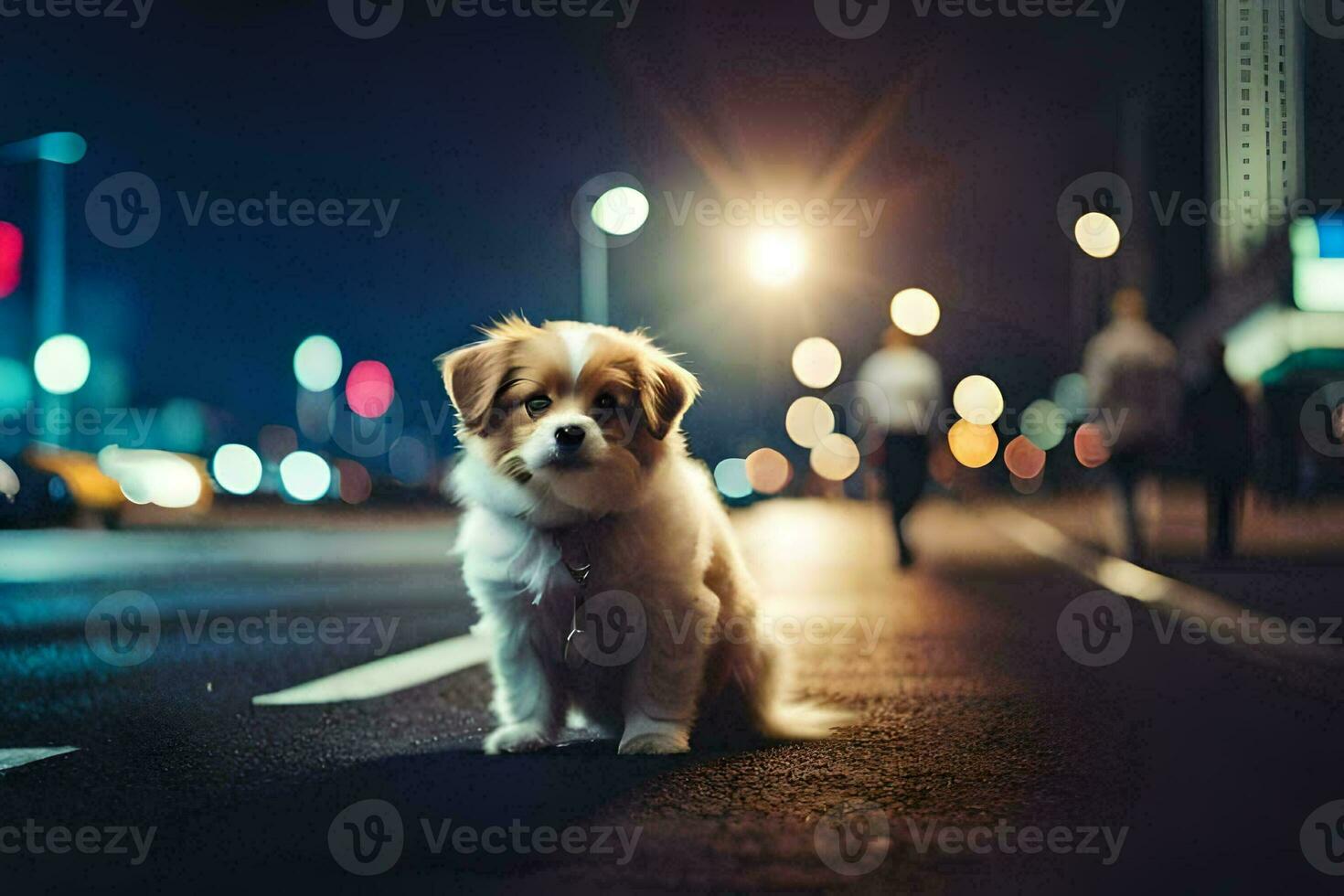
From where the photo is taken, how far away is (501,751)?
5.36m

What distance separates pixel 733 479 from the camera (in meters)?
53.0

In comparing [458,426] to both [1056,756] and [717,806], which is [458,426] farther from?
[1056,756]

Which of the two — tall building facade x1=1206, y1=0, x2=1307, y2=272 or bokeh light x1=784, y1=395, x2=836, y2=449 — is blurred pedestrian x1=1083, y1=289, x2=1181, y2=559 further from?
bokeh light x1=784, y1=395, x2=836, y2=449

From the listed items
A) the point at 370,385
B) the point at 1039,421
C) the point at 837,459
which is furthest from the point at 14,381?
the point at 1039,421

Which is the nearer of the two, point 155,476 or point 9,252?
point 155,476

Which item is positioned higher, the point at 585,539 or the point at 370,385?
the point at 370,385

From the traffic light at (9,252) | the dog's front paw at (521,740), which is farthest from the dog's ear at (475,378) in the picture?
the traffic light at (9,252)

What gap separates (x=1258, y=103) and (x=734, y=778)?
40997 mm

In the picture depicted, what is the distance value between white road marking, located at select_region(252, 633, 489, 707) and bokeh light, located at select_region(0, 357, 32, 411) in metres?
62.9

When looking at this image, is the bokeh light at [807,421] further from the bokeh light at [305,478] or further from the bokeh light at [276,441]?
the bokeh light at [305,478]

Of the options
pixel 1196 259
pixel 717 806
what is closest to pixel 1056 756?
pixel 717 806

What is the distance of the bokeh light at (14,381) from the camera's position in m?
67.8

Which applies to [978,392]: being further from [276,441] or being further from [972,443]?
[276,441]

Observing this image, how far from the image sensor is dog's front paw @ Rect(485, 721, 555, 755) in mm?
5359
